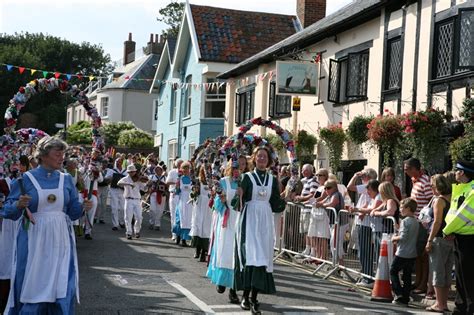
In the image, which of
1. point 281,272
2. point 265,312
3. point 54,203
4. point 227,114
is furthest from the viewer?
point 227,114

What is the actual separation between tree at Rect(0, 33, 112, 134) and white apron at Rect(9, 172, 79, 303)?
188ft

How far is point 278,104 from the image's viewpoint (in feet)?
87.7

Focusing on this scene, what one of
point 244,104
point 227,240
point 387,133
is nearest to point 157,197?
point 387,133

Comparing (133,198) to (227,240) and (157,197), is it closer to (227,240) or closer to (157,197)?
(157,197)

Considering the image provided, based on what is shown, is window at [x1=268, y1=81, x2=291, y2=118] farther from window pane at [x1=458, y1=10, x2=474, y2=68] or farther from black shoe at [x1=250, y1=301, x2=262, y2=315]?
black shoe at [x1=250, y1=301, x2=262, y2=315]

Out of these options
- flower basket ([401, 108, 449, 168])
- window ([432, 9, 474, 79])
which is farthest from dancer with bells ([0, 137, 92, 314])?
flower basket ([401, 108, 449, 168])

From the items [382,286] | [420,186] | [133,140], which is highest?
[133,140]

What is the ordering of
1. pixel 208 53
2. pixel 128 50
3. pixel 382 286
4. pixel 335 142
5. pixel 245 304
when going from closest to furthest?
pixel 245 304, pixel 382 286, pixel 335 142, pixel 208 53, pixel 128 50

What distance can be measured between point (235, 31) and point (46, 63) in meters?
38.4

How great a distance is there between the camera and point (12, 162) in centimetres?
1173

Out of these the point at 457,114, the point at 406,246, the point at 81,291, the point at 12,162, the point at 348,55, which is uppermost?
the point at 348,55

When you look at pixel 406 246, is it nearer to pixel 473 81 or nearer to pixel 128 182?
pixel 473 81

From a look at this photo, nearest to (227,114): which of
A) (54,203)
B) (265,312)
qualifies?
(265,312)

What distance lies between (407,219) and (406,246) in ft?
1.24
